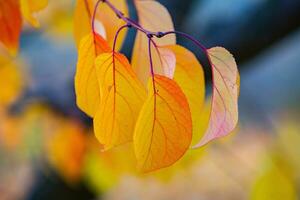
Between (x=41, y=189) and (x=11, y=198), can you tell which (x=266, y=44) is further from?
(x=11, y=198)

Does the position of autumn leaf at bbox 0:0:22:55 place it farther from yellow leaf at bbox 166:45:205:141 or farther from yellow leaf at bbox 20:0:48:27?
yellow leaf at bbox 166:45:205:141

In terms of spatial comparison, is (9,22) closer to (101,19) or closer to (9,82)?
(101,19)

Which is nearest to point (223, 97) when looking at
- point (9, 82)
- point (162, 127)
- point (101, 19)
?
point (162, 127)

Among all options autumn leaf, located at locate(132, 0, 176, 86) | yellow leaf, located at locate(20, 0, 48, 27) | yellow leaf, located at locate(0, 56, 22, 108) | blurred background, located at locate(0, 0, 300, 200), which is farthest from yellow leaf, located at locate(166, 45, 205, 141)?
yellow leaf, located at locate(0, 56, 22, 108)

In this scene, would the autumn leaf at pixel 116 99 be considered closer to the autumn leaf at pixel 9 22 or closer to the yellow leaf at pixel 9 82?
the autumn leaf at pixel 9 22

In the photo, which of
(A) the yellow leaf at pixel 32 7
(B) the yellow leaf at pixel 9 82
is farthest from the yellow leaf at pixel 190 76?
A: (B) the yellow leaf at pixel 9 82
